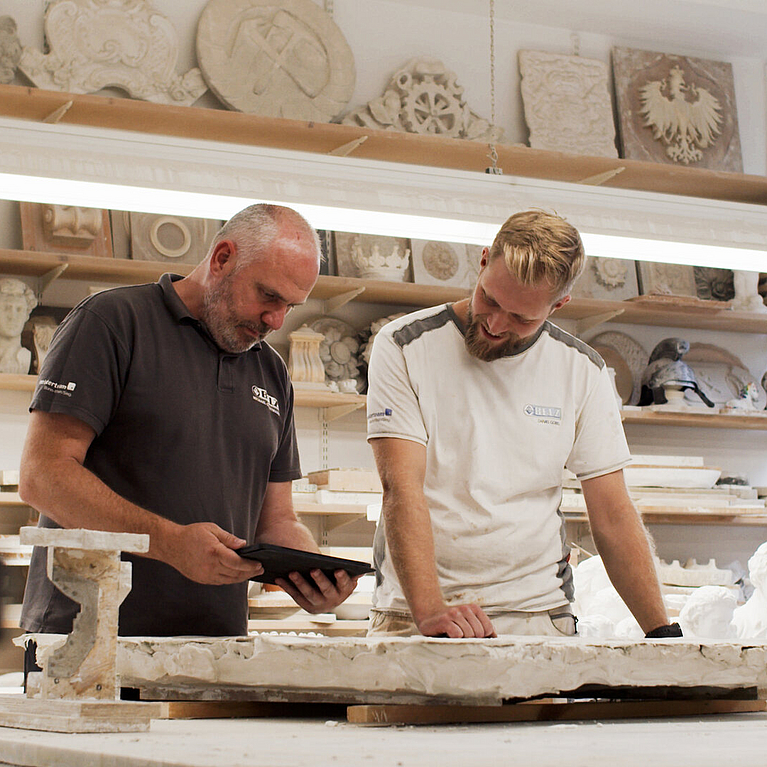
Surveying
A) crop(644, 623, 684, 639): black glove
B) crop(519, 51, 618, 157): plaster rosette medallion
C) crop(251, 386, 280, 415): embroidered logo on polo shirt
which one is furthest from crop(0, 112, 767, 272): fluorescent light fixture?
crop(519, 51, 618, 157): plaster rosette medallion

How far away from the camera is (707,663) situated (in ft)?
4.18

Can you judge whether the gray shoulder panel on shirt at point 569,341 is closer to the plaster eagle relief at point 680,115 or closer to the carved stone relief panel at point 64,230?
the carved stone relief panel at point 64,230

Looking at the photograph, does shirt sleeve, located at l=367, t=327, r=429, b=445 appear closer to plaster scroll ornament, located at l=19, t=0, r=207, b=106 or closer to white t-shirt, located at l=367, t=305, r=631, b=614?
white t-shirt, located at l=367, t=305, r=631, b=614

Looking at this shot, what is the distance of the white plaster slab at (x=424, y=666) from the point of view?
3.85 feet

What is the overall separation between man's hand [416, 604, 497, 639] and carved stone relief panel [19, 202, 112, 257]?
2.81 metres

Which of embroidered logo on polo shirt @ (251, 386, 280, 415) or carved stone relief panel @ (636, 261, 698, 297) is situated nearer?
embroidered logo on polo shirt @ (251, 386, 280, 415)

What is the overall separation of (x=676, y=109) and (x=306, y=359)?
7.86 feet

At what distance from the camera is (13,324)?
3840mm

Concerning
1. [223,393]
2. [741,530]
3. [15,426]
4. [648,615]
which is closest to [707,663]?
[648,615]

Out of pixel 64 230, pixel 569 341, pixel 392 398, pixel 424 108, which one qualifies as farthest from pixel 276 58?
pixel 392 398

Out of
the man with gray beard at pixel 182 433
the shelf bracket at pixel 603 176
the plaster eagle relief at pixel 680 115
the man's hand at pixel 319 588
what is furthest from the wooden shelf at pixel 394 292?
the man's hand at pixel 319 588

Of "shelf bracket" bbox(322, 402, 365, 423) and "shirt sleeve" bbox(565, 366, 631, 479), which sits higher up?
"shelf bracket" bbox(322, 402, 365, 423)

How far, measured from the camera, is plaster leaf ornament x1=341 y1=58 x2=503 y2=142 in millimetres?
4629

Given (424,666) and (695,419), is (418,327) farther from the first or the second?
(695,419)
